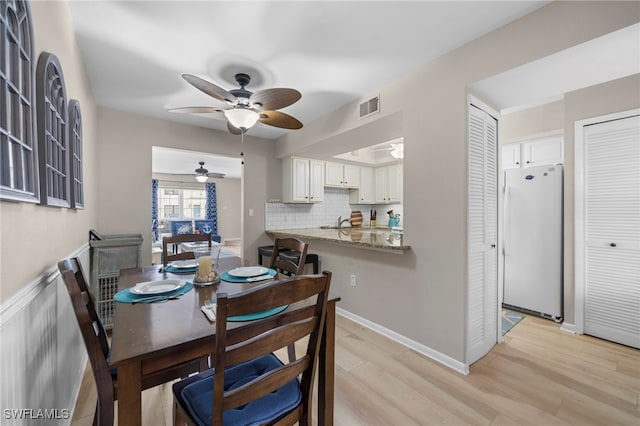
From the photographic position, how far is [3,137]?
78 centimetres

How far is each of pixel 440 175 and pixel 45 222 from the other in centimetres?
242

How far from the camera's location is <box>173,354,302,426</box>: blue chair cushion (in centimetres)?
94

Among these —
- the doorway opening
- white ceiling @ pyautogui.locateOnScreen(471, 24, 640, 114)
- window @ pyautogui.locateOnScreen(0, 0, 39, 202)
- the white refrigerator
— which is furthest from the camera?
the doorway opening

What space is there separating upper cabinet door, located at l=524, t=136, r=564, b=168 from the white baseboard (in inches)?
102

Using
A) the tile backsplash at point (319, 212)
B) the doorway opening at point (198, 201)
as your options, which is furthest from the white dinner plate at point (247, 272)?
the doorway opening at point (198, 201)

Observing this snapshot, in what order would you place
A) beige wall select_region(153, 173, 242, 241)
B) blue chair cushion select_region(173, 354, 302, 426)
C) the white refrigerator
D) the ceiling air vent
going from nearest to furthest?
1. blue chair cushion select_region(173, 354, 302, 426)
2. the ceiling air vent
3. the white refrigerator
4. beige wall select_region(153, 173, 242, 241)

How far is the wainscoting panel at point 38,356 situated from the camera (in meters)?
0.83

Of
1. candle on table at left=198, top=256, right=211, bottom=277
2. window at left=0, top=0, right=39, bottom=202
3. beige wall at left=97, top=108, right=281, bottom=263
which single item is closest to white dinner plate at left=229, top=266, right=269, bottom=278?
candle on table at left=198, top=256, right=211, bottom=277

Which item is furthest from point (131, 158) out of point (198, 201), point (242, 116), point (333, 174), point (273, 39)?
point (198, 201)

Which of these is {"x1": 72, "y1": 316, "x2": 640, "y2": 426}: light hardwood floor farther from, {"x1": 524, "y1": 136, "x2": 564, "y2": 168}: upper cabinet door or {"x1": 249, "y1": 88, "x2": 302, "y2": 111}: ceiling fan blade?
{"x1": 249, "y1": 88, "x2": 302, "y2": 111}: ceiling fan blade

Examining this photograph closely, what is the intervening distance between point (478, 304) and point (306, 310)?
5.74 feet

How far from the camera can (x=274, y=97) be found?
1904mm

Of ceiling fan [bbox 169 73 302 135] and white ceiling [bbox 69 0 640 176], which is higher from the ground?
white ceiling [bbox 69 0 640 176]

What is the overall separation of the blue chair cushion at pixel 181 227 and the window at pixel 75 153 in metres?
6.07
